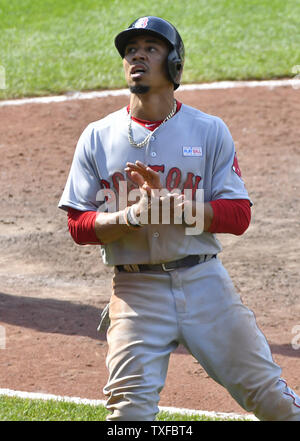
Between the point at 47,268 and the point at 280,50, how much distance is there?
6690mm

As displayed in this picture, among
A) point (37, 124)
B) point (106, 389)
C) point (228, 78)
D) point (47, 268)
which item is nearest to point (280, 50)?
point (228, 78)

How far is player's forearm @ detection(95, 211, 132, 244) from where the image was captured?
410 centimetres

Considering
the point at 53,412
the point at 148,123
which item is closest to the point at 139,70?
the point at 148,123

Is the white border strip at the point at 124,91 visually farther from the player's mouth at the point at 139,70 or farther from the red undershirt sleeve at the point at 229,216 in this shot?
the red undershirt sleeve at the point at 229,216

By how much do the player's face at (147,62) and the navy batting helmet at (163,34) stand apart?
0.03m

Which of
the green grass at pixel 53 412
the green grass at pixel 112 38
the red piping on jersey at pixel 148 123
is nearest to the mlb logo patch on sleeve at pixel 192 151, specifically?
the red piping on jersey at pixel 148 123

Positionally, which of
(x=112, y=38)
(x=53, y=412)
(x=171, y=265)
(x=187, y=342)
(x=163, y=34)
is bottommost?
(x=53, y=412)

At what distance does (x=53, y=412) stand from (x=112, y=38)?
9.92 m

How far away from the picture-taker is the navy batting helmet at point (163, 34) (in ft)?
13.9

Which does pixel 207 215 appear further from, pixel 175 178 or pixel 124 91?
pixel 124 91

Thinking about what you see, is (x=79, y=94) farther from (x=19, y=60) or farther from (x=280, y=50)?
(x=280, y=50)

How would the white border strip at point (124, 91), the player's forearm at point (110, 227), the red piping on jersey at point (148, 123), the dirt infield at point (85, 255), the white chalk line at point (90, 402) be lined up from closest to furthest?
the player's forearm at point (110, 227) → the red piping on jersey at point (148, 123) → the white chalk line at point (90, 402) → the dirt infield at point (85, 255) → the white border strip at point (124, 91)

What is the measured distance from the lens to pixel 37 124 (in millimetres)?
11180

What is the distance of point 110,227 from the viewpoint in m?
4.13
